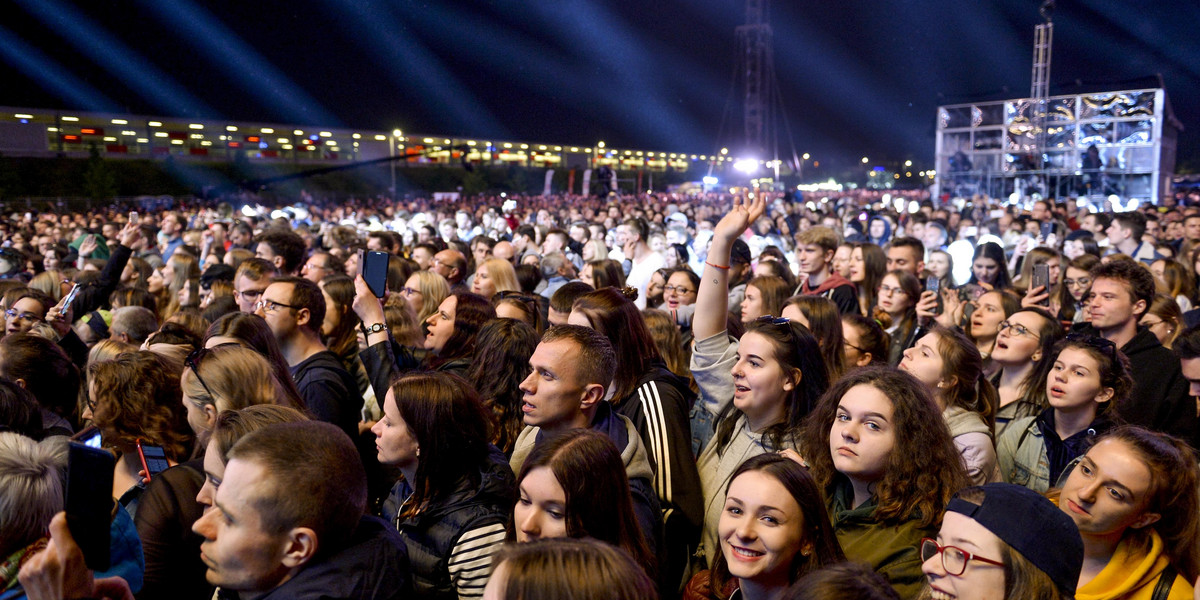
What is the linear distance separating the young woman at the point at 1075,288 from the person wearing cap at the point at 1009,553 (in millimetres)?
4443

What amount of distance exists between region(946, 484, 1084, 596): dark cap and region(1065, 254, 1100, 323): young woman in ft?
14.5

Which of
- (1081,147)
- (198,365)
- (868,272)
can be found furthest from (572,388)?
(1081,147)

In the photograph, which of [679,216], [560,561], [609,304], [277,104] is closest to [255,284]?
[609,304]

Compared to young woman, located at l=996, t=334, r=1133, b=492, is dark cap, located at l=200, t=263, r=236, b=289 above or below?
above

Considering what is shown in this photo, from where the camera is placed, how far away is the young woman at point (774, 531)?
229 cm

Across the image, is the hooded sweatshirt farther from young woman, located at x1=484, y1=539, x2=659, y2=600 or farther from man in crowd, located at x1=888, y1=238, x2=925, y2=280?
man in crowd, located at x1=888, y1=238, x2=925, y2=280

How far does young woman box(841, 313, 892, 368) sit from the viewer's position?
446 centimetres

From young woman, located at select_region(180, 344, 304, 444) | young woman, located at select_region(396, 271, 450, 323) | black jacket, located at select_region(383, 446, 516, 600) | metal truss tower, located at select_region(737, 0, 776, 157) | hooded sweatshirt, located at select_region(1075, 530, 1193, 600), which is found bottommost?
hooded sweatshirt, located at select_region(1075, 530, 1193, 600)

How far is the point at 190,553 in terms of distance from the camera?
8.07ft

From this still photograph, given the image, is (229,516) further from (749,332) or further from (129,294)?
(129,294)

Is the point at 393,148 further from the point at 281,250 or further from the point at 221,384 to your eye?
the point at 221,384

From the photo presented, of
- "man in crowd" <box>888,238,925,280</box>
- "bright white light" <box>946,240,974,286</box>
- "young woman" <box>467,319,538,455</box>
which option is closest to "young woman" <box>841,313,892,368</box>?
"young woman" <box>467,319,538,455</box>

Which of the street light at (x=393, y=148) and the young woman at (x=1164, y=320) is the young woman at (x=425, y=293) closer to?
the young woman at (x=1164, y=320)

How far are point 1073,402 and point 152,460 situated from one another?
369 centimetres
